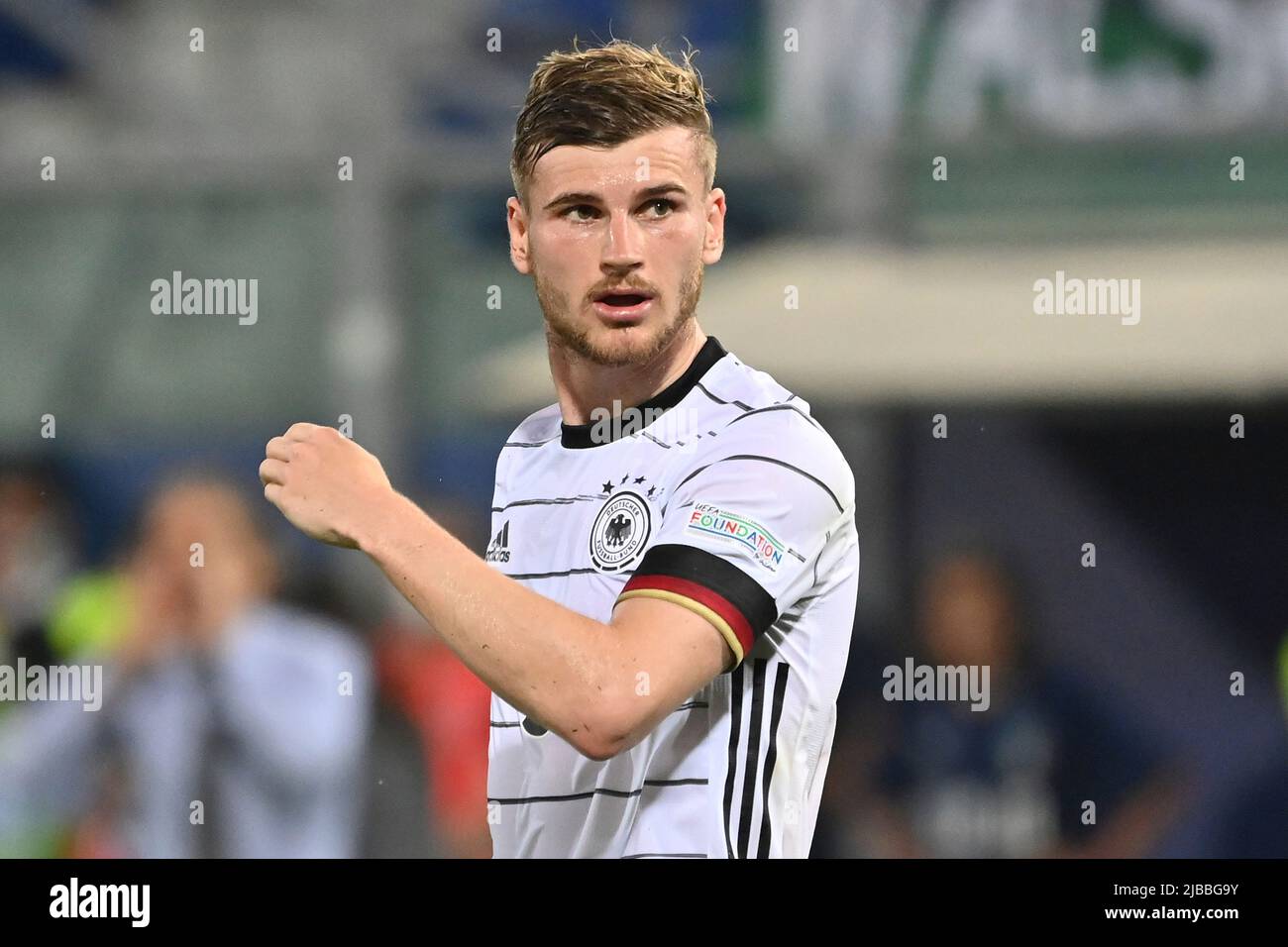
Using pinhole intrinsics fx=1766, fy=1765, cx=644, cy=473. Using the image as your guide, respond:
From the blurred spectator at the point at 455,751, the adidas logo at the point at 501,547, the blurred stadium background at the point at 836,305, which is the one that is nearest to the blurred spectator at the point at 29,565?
the blurred stadium background at the point at 836,305

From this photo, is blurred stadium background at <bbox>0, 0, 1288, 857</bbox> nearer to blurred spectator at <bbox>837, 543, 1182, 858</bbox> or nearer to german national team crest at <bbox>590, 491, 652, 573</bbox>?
blurred spectator at <bbox>837, 543, 1182, 858</bbox>

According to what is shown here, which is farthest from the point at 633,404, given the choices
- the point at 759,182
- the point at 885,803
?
the point at 759,182

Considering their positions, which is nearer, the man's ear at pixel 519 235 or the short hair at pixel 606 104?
the short hair at pixel 606 104

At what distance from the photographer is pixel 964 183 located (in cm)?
942

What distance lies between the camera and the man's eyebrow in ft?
9.18

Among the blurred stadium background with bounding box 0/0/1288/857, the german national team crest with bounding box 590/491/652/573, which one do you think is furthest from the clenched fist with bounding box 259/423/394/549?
the blurred stadium background with bounding box 0/0/1288/857

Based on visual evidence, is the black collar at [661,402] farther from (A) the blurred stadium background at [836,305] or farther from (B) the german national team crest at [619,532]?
(A) the blurred stadium background at [836,305]

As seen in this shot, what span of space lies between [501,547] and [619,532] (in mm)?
330

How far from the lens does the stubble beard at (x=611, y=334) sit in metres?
2.77

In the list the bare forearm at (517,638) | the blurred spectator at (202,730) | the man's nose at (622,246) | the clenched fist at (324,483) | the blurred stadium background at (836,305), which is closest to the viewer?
the bare forearm at (517,638)

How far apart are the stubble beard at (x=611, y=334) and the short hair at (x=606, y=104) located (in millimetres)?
206

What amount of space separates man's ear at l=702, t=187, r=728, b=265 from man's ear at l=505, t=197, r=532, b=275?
0.98ft
